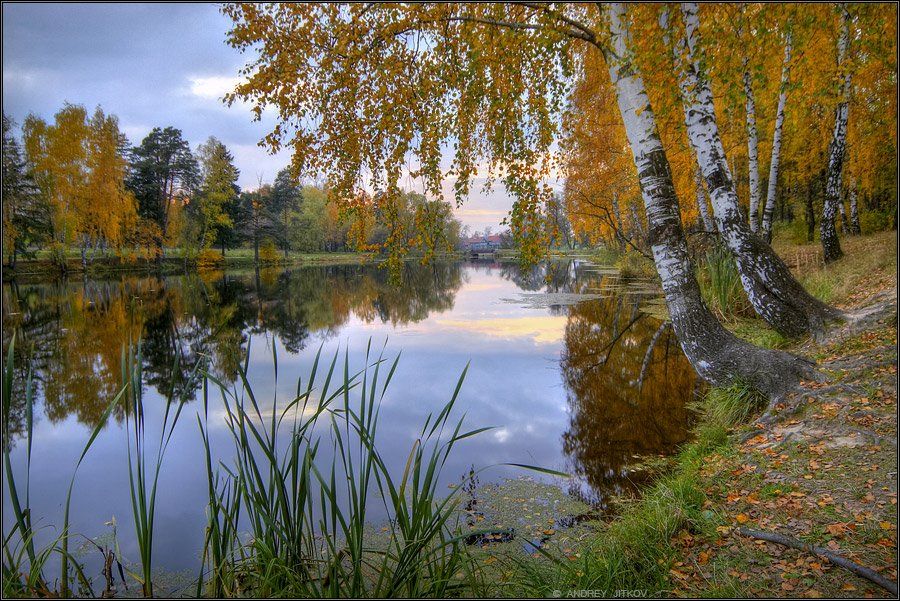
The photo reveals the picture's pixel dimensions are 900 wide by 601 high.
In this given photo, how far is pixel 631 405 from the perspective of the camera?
585cm

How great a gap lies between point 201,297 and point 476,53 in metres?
18.1

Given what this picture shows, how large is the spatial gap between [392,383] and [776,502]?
226 inches

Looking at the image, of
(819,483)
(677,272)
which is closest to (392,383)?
(677,272)

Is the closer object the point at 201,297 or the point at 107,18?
the point at 107,18

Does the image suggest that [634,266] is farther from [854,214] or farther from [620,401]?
[620,401]

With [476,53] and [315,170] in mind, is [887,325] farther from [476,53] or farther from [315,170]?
[315,170]

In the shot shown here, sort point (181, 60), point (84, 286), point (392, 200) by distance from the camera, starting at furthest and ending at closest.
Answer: point (84, 286)
point (392, 200)
point (181, 60)

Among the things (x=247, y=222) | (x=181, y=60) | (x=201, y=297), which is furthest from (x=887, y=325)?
(x=247, y=222)

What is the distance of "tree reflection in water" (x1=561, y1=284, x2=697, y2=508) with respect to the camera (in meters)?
4.40

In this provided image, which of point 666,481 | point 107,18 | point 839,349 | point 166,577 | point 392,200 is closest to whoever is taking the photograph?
point 107,18

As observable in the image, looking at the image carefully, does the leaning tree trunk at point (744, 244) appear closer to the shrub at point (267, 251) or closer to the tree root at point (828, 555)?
the tree root at point (828, 555)

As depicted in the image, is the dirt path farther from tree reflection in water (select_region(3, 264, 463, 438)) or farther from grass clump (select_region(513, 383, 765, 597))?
tree reflection in water (select_region(3, 264, 463, 438))

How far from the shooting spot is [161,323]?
1227 centimetres

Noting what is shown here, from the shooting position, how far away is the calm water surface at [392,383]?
4.39 metres
